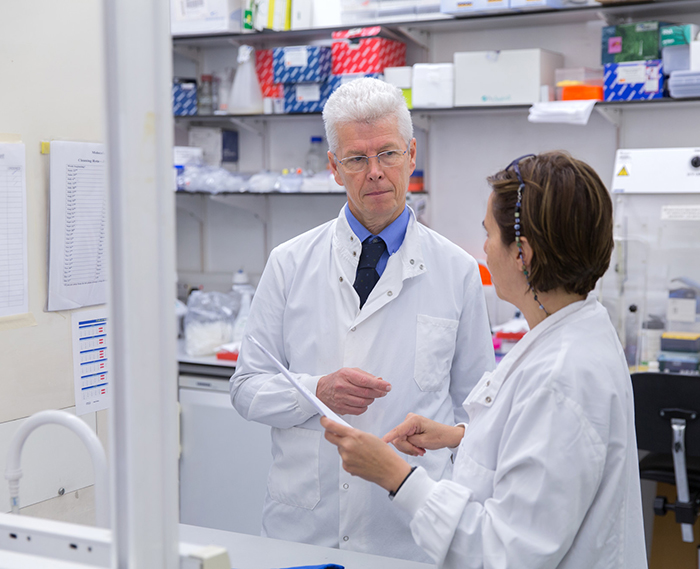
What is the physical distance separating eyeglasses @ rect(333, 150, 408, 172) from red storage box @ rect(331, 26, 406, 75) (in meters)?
1.73

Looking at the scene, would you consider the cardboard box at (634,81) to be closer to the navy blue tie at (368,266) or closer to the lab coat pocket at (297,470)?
the navy blue tie at (368,266)

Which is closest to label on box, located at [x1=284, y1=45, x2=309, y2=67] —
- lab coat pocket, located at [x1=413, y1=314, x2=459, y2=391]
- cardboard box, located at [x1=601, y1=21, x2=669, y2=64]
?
cardboard box, located at [x1=601, y1=21, x2=669, y2=64]

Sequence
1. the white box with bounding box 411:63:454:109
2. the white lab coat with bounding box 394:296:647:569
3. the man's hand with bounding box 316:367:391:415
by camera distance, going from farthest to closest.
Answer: the white box with bounding box 411:63:454:109
the man's hand with bounding box 316:367:391:415
the white lab coat with bounding box 394:296:647:569

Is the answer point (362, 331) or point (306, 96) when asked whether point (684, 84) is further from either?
point (362, 331)

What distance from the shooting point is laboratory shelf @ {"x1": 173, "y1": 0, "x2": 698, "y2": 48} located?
112 inches

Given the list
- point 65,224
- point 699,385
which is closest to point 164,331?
point 65,224

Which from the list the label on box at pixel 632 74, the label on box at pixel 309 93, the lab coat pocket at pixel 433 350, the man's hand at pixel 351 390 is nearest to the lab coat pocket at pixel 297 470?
the man's hand at pixel 351 390

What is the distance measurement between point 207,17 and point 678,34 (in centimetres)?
213

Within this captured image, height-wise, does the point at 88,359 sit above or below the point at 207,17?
below

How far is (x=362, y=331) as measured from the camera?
1594 mm

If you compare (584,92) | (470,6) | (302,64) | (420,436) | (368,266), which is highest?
(470,6)

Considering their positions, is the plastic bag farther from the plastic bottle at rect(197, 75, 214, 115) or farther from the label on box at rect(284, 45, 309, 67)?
the label on box at rect(284, 45, 309, 67)

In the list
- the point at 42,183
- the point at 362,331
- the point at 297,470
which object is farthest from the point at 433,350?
the point at 42,183

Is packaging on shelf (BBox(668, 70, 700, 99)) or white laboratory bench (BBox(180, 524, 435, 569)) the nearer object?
white laboratory bench (BBox(180, 524, 435, 569))
